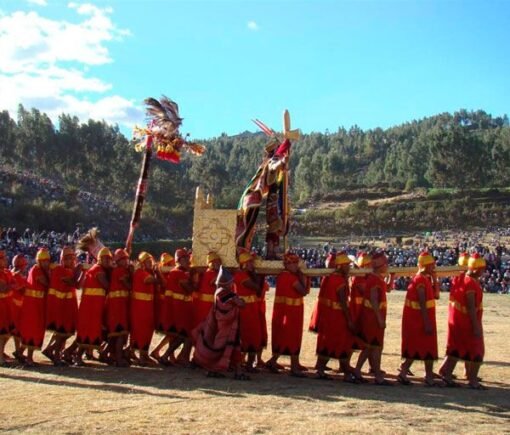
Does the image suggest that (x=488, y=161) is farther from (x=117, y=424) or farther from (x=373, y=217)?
(x=117, y=424)

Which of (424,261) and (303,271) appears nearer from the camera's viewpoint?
(424,261)

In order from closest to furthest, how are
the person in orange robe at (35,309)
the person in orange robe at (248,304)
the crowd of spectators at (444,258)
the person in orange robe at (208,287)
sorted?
the person in orange robe at (248,304)
the person in orange robe at (208,287)
the person in orange robe at (35,309)
the crowd of spectators at (444,258)


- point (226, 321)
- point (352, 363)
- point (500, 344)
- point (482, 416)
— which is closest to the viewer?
point (482, 416)

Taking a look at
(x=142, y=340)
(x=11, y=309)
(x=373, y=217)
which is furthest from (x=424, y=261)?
(x=373, y=217)

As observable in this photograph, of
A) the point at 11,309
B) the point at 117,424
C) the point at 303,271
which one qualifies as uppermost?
the point at 303,271

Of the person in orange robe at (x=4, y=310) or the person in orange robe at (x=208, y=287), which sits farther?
the person in orange robe at (x=4, y=310)

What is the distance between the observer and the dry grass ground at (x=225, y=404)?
23.4ft

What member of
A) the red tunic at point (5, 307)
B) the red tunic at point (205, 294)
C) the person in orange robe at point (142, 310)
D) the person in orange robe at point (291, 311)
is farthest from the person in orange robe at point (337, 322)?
the red tunic at point (5, 307)

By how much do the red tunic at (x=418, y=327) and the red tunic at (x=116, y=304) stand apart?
480cm

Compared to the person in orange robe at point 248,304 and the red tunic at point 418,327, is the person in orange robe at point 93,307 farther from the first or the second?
the red tunic at point 418,327

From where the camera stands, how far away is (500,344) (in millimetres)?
14578

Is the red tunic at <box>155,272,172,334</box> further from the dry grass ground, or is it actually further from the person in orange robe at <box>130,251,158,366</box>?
the dry grass ground

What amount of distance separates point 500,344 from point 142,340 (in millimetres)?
8261

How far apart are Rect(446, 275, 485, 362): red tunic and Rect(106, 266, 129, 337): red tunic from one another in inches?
217
